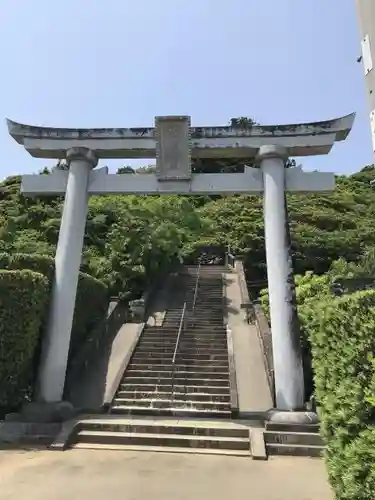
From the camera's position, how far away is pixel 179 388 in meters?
10.5

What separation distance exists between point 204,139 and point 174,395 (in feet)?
19.8

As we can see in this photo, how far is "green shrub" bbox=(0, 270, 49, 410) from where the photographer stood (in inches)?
330

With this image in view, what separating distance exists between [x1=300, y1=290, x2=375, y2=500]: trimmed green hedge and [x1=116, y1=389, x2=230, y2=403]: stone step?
5.03m

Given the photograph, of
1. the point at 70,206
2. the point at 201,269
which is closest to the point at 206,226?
the point at 201,269

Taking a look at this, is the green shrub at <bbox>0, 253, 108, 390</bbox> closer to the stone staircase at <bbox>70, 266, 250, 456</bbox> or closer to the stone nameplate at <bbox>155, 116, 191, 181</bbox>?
the stone staircase at <bbox>70, 266, 250, 456</bbox>

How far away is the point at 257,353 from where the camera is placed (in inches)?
487

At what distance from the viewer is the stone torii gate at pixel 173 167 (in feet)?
33.1

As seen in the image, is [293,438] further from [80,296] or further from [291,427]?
[80,296]

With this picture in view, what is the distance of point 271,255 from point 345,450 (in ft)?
19.6

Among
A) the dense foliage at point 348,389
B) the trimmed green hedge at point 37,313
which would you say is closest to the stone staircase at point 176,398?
the trimmed green hedge at point 37,313

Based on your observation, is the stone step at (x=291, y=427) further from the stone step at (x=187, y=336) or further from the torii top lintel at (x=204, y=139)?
the torii top lintel at (x=204, y=139)


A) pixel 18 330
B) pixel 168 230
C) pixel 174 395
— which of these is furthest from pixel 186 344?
pixel 168 230

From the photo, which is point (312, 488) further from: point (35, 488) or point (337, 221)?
point (337, 221)

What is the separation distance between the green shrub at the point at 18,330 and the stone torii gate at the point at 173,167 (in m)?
0.82
